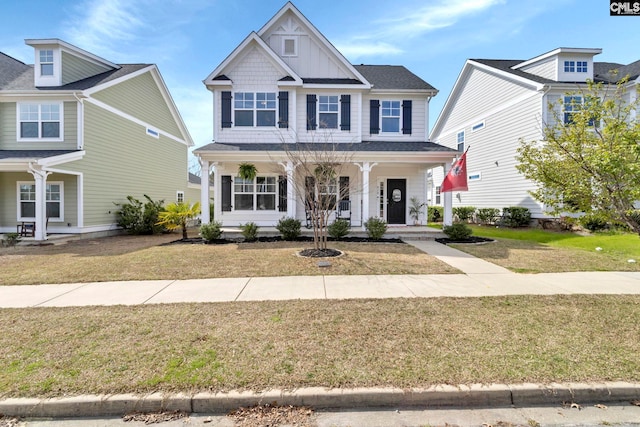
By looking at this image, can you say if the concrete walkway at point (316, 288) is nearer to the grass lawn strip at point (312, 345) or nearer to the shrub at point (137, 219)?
the grass lawn strip at point (312, 345)

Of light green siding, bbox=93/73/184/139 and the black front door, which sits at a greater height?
light green siding, bbox=93/73/184/139

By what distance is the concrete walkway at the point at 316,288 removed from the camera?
5.22 meters

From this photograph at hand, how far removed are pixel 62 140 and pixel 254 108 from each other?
8.12m

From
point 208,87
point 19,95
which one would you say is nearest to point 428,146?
point 208,87

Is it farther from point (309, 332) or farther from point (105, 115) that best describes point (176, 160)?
point (309, 332)

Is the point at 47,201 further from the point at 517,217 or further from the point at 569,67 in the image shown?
the point at 569,67

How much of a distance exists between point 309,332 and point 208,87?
12.6 meters

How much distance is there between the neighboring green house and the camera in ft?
40.4

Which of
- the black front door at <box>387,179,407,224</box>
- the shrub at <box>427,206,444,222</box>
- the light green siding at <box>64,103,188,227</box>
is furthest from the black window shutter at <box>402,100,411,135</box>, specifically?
the light green siding at <box>64,103,188,227</box>

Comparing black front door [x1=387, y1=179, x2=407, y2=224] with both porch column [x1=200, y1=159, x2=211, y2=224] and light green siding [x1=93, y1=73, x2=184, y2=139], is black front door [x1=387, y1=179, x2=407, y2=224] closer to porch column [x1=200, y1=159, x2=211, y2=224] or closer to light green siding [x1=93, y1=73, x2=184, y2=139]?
porch column [x1=200, y1=159, x2=211, y2=224]

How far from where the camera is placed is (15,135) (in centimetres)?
1280

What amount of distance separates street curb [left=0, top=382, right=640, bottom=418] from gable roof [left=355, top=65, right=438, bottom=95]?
43.8 ft

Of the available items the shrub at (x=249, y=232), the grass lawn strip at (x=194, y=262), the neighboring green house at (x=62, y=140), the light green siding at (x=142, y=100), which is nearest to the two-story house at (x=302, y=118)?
the shrub at (x=249, y=232)

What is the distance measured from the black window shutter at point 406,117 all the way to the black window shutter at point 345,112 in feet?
8.49
